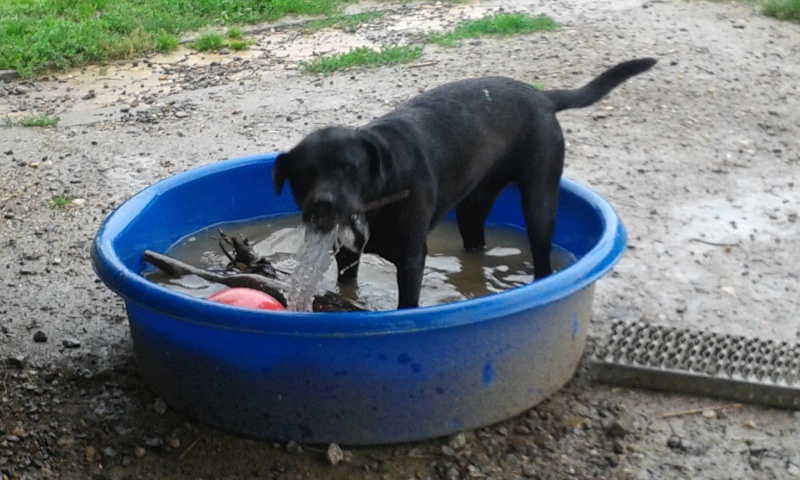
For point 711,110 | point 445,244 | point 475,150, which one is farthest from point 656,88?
point 475,150

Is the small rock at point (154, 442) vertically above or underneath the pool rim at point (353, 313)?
underneath

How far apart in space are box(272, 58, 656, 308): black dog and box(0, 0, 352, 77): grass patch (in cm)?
459

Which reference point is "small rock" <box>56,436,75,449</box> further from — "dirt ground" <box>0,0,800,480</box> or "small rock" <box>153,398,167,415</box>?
"small rock" <box>153,398,167,415</box>

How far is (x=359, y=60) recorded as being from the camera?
7.56m

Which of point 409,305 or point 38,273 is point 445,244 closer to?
point 409,305

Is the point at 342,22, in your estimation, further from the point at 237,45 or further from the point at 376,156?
the point at 376,156

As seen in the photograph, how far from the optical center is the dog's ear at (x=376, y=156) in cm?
322

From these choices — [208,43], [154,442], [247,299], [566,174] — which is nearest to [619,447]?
[247,299]

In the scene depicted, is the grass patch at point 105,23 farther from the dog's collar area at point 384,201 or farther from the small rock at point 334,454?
the small rock at point 334,454

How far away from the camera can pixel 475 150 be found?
3.75 metres

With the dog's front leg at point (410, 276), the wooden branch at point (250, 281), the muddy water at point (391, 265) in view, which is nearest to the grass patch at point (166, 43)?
the muddy water at point (391, 265)

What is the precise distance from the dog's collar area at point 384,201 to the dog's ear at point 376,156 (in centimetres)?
8

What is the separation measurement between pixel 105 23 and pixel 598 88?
559 centimetres

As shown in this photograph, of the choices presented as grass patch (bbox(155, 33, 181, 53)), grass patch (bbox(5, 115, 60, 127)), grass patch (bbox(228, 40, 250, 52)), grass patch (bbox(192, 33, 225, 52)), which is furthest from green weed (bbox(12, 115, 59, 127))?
grass patch (bbox(228, 40, 250, 52))
